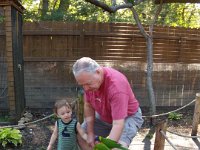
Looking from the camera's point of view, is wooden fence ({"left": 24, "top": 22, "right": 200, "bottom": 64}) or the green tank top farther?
wooden fence ({"left": 24, "top": 22, "right": 200, "bottom": 64})

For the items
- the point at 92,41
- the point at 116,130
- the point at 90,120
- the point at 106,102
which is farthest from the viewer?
the point at 92,41

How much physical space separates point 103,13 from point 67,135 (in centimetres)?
771

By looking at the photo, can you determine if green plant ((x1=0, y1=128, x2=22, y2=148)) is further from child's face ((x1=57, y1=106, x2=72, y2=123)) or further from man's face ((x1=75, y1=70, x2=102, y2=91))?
man's face ((x1=75, y1=70, x2=102, y2=91))

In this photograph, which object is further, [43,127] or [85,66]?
[43,127]

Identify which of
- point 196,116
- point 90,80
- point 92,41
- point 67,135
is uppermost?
point 92,41

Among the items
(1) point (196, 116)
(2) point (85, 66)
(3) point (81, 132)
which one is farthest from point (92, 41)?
(2) point (85, 66)

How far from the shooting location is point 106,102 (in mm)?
2689

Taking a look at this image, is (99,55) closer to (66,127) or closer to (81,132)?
(66,127)

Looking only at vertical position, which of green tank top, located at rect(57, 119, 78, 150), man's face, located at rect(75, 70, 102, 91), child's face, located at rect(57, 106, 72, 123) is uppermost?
man's face, located at rect(75, 70, 102, 91)

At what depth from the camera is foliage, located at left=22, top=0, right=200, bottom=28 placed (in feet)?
27.6

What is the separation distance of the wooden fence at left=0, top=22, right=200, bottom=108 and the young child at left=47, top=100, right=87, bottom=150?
3884 millimetres

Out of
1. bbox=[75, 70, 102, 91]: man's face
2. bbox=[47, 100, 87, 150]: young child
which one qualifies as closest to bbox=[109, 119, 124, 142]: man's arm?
bbox=[75, 70, 102, 91]: man's face

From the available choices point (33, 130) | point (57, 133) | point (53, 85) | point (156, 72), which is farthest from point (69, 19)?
point (57, 133)

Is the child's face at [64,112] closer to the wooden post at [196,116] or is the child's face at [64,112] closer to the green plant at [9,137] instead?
the green plant at [9,137]
